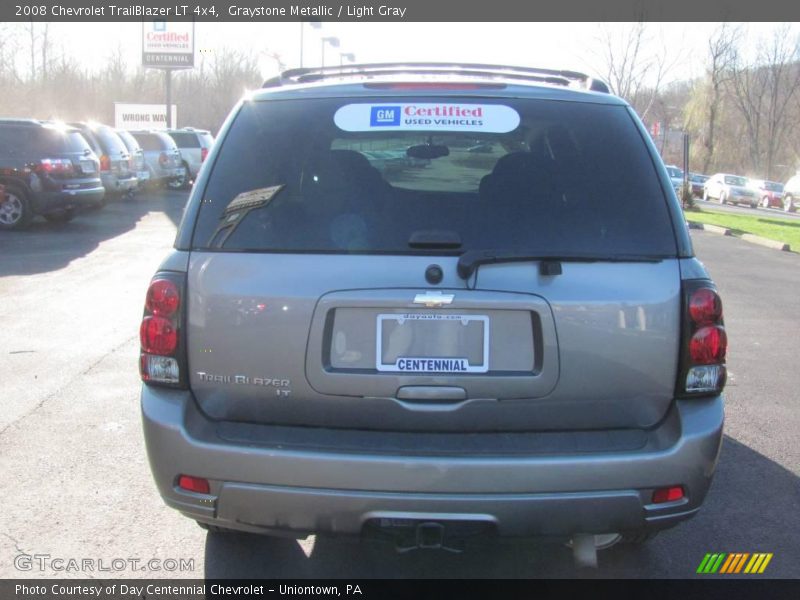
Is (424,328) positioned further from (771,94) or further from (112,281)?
(771,94)

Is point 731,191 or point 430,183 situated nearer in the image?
point 430,183

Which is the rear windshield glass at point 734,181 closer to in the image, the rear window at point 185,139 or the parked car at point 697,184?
the parked car at point 697,184

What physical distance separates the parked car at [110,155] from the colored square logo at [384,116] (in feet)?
54.5

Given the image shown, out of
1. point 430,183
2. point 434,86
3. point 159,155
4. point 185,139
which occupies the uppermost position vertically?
point 434,86

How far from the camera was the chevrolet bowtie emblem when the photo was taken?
2.83 meters

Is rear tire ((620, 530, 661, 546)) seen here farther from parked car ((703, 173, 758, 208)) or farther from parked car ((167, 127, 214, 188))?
parked car ((703, 173, 758, 208))

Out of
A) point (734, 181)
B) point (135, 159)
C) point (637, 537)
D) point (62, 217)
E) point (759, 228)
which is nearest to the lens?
point (637, 537)

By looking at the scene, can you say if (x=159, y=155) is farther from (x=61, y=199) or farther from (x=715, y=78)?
(x=715, y=78)

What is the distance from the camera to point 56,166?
49.7 feet

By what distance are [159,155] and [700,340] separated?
80.9ft

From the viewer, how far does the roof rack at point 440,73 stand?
12.1 ft

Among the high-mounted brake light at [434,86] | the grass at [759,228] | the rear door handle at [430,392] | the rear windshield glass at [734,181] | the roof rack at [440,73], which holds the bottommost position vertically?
the grass at [759,228]

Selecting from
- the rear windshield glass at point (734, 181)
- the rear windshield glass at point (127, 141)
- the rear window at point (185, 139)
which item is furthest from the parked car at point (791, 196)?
the rear windshield glass at point (127, 141)

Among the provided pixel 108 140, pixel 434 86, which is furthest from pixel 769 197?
pixel 434 86
